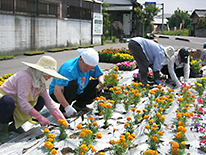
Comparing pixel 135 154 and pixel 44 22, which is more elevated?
pixel 44 22

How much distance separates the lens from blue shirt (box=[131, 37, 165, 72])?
18.3 ft

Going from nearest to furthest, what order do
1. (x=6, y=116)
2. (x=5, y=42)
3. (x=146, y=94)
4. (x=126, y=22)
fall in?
(x=6, y=116) → (x=146, y=94) → (x=5, y=42) → (x=126, y=22)

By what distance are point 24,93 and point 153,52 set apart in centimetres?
334

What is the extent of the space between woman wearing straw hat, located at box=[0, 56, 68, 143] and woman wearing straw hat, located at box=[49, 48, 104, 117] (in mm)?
411

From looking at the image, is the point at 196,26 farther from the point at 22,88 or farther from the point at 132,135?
the point at 132,135

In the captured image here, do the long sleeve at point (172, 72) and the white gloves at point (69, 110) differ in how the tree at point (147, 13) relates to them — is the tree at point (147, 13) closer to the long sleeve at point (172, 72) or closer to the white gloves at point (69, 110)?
the long sleeve at point (172, 72)

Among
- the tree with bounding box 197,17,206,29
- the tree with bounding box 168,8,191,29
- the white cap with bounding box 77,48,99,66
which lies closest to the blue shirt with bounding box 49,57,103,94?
the white cap with bounding box 77,48,99,66

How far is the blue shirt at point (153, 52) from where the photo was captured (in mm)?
5566

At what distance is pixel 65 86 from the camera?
3688mm

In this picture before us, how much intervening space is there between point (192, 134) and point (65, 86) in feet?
5.47

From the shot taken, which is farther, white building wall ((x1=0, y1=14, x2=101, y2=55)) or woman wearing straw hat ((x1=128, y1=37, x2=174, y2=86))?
white building wall ((x1=0, y1=14, x2=101, y2=55))

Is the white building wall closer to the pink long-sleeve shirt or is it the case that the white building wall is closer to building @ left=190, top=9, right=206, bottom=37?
the pink long-sleeve shirt

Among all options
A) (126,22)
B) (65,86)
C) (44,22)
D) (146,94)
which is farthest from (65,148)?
(126,22)

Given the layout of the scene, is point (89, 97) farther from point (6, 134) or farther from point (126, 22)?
point (126, 22)
